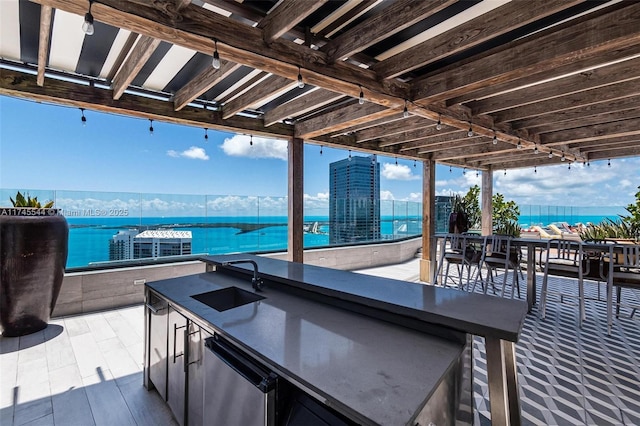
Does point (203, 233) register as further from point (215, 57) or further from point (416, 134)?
point (416, 134)

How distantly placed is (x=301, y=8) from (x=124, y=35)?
1543 mm

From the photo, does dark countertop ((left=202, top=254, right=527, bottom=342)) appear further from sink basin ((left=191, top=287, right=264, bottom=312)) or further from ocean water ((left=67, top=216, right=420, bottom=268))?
ocean water ((left=67, top=216, right=420, bottom=268))

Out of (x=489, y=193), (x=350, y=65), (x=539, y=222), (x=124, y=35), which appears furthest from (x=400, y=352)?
(x=539, y=222)

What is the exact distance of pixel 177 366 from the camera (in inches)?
70.6

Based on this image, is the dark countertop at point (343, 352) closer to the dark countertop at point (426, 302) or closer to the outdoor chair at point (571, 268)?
the dark countertop at point (426, 302)

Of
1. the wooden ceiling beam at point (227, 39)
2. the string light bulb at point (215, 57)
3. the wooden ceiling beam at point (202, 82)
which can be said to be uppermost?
the wooden ceiling beam at point (202, 82)

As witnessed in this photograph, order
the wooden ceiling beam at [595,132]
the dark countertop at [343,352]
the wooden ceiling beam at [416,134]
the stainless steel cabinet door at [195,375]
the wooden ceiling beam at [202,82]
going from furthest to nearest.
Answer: the wooden ceiling beam at [416,134]
the wooden ceiling beam at [595,132]
the wooden ceiling beam at [202,82]
the stainless steel cabinet door at [195,375]
the dark countertop at [343,352]

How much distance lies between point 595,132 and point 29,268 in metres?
7.56

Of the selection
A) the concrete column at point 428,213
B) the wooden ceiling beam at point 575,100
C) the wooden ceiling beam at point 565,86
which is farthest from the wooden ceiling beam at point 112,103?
the concrete column at point 428,213

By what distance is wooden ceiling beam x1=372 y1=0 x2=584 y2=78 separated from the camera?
1804 millimetres

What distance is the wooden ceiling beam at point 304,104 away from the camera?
324cm

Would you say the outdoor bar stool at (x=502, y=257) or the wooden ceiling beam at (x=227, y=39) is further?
the outdoor bar stool at (x=502, y=257)

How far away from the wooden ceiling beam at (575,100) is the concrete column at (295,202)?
110 inches

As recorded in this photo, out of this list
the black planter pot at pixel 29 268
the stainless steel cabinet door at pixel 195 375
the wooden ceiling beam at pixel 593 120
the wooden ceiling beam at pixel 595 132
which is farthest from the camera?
the wooden ceiling beam at pixel 595 132
